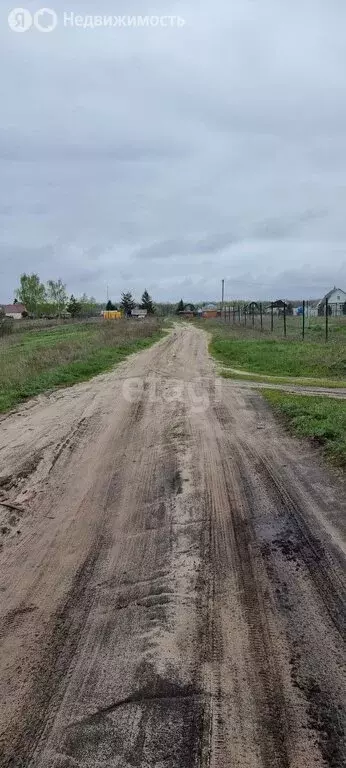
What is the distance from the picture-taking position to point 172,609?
Result: 10.7 feet

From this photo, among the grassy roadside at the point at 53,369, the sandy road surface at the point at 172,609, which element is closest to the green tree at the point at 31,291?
the grassy roadside at the point at 53,369

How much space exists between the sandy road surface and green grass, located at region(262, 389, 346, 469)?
0.34 metres

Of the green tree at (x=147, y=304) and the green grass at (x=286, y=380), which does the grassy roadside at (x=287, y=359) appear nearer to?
the green grass at (x=286, y=380)

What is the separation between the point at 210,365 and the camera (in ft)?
55.7

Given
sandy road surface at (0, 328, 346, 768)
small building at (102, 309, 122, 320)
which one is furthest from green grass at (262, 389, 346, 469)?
small building at (102, 309, 122, 320)

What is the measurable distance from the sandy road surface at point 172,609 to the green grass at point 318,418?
340 mm

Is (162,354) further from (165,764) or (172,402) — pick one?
(165,764)

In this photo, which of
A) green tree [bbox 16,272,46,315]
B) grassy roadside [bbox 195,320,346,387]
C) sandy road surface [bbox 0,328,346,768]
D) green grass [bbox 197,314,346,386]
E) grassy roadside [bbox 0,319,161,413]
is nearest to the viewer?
sandy road surface [bbox 0,328,346,768]

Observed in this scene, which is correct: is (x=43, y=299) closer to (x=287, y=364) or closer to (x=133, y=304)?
(x=133, y=304)

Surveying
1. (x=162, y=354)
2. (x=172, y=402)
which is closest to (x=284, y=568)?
(x=172, y=402)

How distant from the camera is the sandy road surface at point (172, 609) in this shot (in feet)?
7.66

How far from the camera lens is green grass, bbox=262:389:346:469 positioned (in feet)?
21.9

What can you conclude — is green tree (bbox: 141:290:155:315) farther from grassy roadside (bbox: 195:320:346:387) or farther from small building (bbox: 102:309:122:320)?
grassy roadside (bbox: 195:320:346:387)

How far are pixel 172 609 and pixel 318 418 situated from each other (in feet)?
18.3
